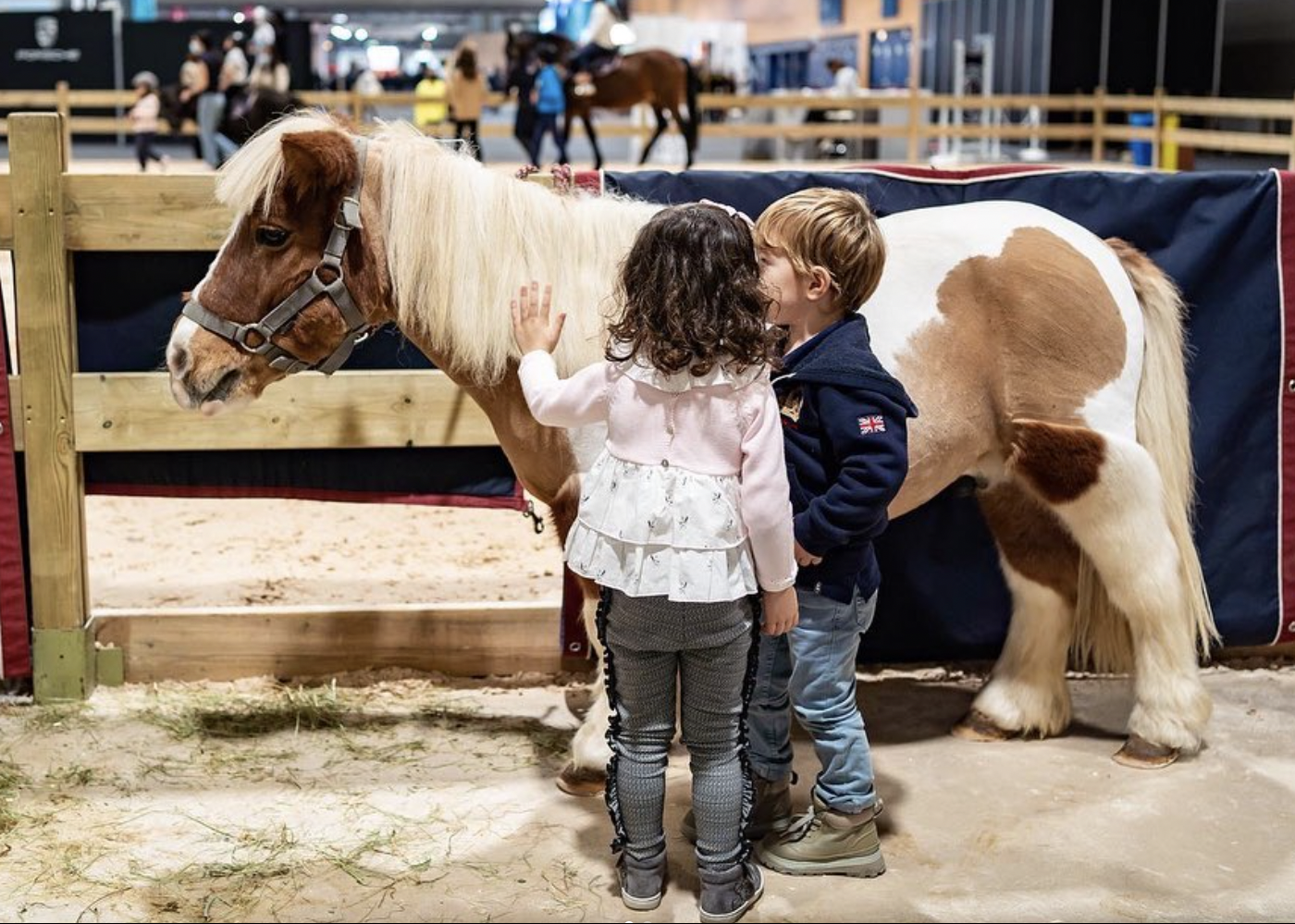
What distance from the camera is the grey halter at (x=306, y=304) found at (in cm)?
286

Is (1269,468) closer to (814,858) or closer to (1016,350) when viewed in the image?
(1016,350)

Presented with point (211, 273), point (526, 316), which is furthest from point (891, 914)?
point (211, 273)

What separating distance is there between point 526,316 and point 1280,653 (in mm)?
2660

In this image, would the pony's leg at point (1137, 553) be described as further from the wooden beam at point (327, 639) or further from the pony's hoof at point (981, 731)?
the wooden beam at point (327, 639)

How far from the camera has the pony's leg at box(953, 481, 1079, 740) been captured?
350cm

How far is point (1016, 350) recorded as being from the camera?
A: 3234 millimetres

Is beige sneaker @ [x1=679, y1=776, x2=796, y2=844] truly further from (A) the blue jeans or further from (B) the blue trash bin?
(B) the blue trash bin

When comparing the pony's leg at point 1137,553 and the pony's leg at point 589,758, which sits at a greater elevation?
the pony's leg at point 1137,553

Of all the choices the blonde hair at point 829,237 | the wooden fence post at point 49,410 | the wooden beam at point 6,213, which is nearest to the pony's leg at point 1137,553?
the blonde hair at point 829,237

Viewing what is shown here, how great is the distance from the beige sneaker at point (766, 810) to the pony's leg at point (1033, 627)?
797mm

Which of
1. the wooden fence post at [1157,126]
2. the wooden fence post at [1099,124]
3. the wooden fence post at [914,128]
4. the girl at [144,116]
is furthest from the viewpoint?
the wooden fence post at [914,128]

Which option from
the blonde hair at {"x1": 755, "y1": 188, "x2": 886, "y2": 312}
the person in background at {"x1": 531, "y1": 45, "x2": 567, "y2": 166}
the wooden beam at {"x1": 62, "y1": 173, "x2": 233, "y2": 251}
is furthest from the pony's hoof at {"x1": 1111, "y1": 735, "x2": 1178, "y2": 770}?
the person in background at {"x1": 531, "y1": 45, "x2": 567, "y2": 166}

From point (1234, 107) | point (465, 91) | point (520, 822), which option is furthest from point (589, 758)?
point (465, 91)

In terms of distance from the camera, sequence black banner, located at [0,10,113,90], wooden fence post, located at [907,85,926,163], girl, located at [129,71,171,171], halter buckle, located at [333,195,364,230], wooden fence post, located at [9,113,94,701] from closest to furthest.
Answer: halter buckle, located at [333,195,364,230] < wooden fence post, located at [9,113,94,701] < girl, located at [129,71,171,171] < wooden fence post, located at [907,85,926,163] < black banner, located at [0,10,113,90]
